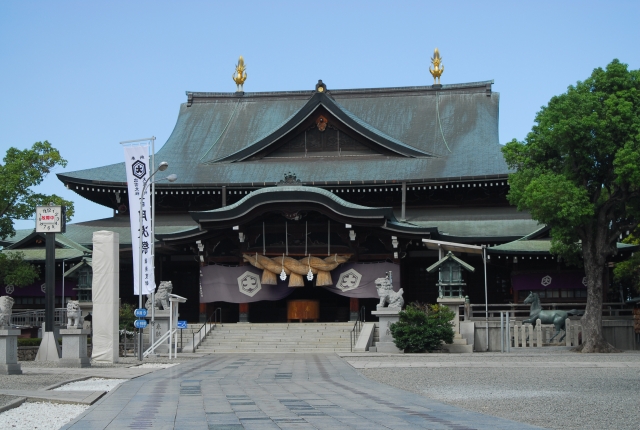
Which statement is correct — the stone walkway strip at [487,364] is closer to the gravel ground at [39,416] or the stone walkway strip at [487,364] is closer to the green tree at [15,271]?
the gravel ground at [39,416]

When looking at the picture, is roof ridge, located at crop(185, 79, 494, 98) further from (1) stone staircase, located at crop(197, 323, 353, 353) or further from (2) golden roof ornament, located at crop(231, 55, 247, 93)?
(1) stone staircase, located at crop(197, 323, 353, 353)

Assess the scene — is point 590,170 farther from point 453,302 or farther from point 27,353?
point 27,353

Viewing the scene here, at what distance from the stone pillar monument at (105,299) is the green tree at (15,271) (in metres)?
9.61

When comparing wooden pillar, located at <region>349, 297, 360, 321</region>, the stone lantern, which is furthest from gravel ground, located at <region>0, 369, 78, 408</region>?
wooden pillar, located at <region>349, 297, 360, 321</region>

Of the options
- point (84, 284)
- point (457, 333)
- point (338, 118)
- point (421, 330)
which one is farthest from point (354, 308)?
point (84, 284)

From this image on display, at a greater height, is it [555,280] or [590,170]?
[590,170]

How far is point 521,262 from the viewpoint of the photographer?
37.1 meters

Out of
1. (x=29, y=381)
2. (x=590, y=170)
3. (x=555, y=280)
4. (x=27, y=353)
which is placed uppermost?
(x=590, y=170)

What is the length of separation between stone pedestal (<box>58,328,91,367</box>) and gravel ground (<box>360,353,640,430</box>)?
345 inches

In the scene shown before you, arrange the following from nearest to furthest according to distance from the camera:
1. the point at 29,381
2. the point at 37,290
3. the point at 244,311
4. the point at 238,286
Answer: the point at 29,381
the point at 238,286
the point at 244,311
the point at 37,290

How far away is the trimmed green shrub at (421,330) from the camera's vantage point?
29766 millimetres

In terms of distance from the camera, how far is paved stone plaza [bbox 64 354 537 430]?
451 inches

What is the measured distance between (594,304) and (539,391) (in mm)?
14477

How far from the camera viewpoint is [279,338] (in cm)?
3491
